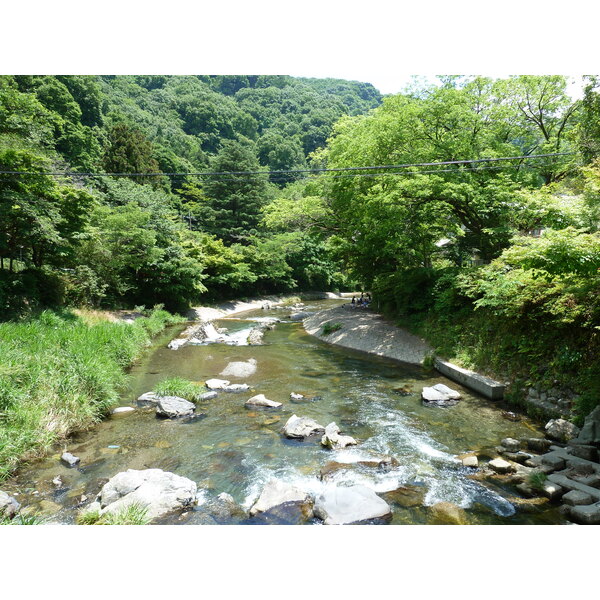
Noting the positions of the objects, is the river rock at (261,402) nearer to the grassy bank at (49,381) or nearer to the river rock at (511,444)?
the grassy bank at (49,381)

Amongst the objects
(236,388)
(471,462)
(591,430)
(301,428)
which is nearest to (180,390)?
(236,388)

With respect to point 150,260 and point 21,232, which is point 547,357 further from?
point 150,260

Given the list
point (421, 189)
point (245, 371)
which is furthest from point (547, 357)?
point (245, 371)

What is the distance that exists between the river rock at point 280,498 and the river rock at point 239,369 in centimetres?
591

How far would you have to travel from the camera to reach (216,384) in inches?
385

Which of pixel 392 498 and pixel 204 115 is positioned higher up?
pixel 204 115

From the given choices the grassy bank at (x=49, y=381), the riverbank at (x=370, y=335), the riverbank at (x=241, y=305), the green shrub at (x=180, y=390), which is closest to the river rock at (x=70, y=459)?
the grassy bank at (x=49, y=381)

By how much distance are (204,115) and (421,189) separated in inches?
2446

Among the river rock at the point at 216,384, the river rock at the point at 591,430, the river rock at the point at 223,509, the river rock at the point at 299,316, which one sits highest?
the river rock at the point at 591,430

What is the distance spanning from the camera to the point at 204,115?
210ft

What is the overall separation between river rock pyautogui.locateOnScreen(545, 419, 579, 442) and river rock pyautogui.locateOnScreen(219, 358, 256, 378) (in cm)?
722

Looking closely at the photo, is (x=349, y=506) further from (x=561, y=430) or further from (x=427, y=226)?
(x=427, y=226)

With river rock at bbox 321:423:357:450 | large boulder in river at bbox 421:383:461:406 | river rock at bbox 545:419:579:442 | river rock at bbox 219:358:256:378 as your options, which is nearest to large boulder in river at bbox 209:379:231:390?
river rock at bbox 219:358:256:378

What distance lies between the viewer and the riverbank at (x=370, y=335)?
13.0m
